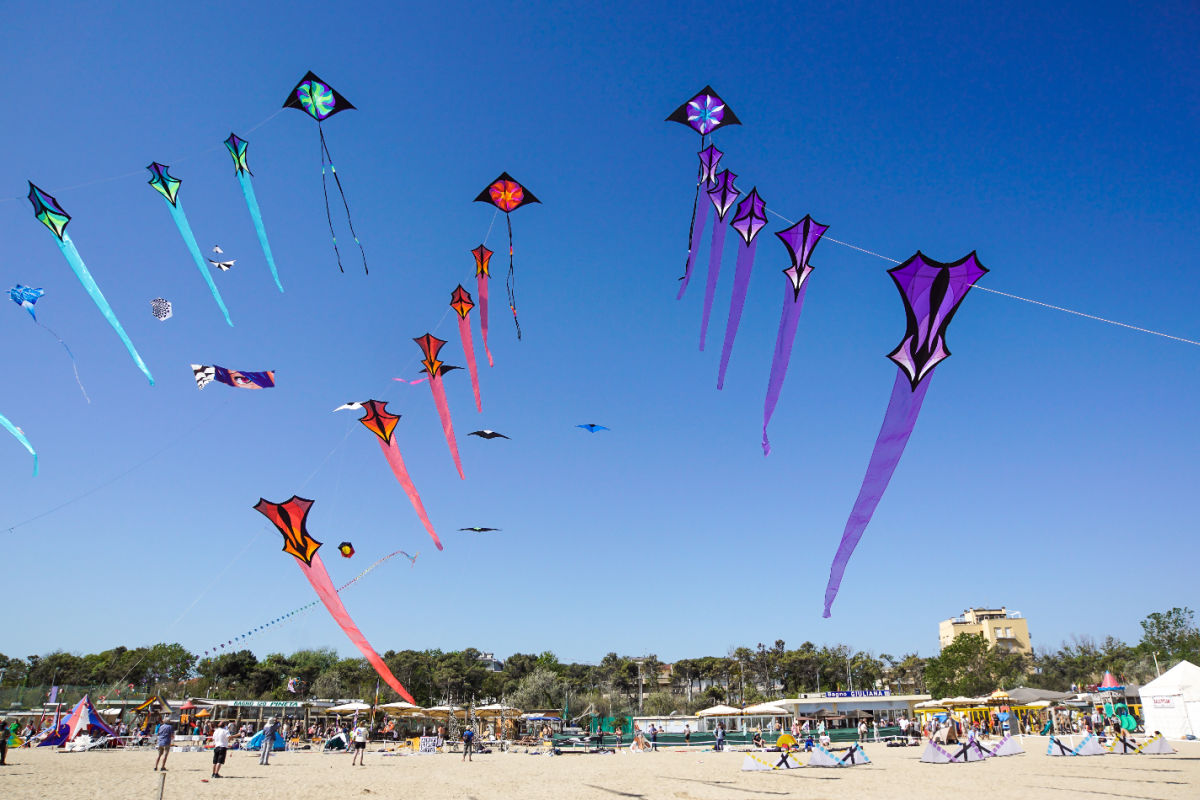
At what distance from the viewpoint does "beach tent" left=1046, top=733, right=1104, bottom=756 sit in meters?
19.0

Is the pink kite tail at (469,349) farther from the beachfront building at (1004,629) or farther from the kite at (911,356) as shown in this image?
the beachfront building at (1004,629)

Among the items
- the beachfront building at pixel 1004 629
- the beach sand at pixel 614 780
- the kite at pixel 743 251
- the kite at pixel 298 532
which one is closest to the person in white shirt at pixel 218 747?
the beach sand at pixel 614 780

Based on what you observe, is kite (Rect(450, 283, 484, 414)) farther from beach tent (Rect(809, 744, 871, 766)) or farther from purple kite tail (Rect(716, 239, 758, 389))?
beach tent (Rect(809, 744, 871, 766))

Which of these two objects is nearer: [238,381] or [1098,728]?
[238,381]

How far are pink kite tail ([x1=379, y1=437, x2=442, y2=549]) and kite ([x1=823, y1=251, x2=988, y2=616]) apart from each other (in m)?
7.24

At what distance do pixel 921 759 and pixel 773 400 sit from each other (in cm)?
1670

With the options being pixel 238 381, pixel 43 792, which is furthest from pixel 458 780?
pixel 238 381

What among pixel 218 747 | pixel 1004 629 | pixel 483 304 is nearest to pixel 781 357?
pixel 483 304

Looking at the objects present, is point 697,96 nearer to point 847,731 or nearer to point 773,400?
point 773,400

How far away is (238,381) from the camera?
42.6ft

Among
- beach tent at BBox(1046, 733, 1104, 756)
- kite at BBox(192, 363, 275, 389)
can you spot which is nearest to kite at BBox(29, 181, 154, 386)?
kite at BBox(192, 363, 275, 389)

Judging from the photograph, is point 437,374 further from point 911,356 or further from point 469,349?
point 911,356

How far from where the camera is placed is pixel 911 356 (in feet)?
22.9

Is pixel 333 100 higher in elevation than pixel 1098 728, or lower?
higher
